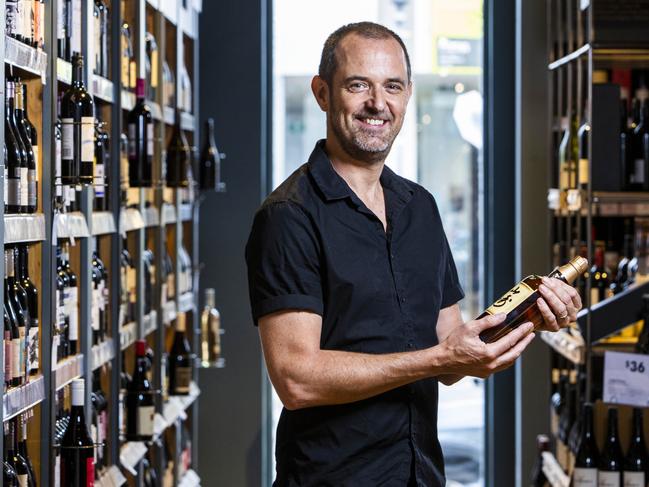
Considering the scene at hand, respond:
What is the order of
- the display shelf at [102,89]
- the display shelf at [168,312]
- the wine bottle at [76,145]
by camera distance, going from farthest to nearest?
the display shelf at [168,312]
the display shelf at [102,89]
the wine bottle at [76,145]

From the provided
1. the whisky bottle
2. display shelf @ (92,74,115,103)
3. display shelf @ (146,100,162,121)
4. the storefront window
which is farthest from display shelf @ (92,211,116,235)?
the storefront window

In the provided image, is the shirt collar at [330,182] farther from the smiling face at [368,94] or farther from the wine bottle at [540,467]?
the wine bottle at [540,467]

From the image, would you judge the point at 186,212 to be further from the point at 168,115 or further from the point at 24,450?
the point at 24,450

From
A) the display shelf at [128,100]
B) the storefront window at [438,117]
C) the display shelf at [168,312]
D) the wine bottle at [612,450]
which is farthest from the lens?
the storefront window at [438,117]

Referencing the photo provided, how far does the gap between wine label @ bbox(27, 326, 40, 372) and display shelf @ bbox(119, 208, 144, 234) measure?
3.88ft

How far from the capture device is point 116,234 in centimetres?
437

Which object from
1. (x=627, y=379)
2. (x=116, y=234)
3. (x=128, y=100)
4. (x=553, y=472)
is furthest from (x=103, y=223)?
(x=553, y=472)

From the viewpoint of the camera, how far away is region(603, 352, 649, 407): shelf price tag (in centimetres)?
407

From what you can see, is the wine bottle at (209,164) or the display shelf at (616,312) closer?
the display shelf at (616,312)

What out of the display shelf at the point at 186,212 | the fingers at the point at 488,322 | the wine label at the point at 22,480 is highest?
the display shelf at the point at 186,212

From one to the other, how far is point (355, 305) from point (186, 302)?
11.8 ft

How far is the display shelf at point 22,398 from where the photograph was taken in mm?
2918

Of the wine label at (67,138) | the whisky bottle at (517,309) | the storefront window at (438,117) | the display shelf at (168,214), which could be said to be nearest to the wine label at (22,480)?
the wine label at (67,138)

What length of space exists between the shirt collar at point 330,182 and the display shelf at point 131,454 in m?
2.19
